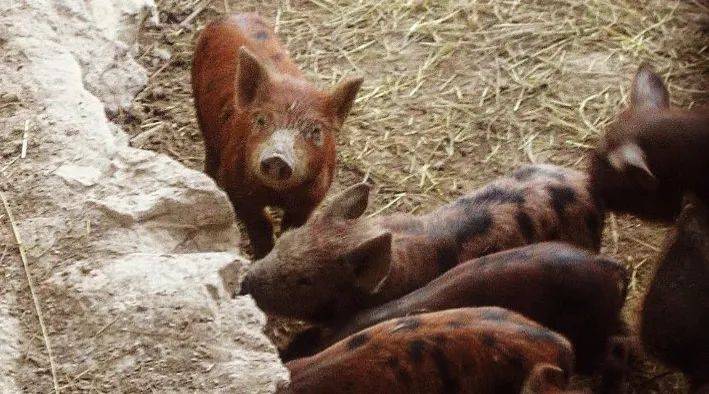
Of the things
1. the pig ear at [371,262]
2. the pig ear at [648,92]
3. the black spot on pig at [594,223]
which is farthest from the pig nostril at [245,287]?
the pig ear at [648,92]

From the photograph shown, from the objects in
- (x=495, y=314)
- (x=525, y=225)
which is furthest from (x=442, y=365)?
(x=525, y=225)

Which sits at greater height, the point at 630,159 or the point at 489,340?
the point at 630,159

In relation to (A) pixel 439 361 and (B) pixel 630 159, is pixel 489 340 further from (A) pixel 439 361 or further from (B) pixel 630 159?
(B) pixel 630 159

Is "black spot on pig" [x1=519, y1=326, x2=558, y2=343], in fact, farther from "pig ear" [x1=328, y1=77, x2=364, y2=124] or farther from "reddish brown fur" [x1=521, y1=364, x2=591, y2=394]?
"pig ear" [x1=328, y1=77, x2=364, y2=124]

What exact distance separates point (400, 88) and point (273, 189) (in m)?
1.67

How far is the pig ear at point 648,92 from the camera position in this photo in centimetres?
473

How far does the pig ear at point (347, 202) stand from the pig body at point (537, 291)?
1.62 ft

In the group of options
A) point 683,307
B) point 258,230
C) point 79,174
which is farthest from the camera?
point 258,230

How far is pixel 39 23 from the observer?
16.1ft

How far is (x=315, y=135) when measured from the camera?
186 inches

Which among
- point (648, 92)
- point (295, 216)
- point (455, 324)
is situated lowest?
point (295, 216)

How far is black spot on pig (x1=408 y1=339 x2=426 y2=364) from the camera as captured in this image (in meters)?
3.60

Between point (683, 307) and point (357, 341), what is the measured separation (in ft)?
4.75

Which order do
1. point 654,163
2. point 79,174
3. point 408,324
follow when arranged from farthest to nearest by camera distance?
point 654,163
point 79,174
point 408,324
